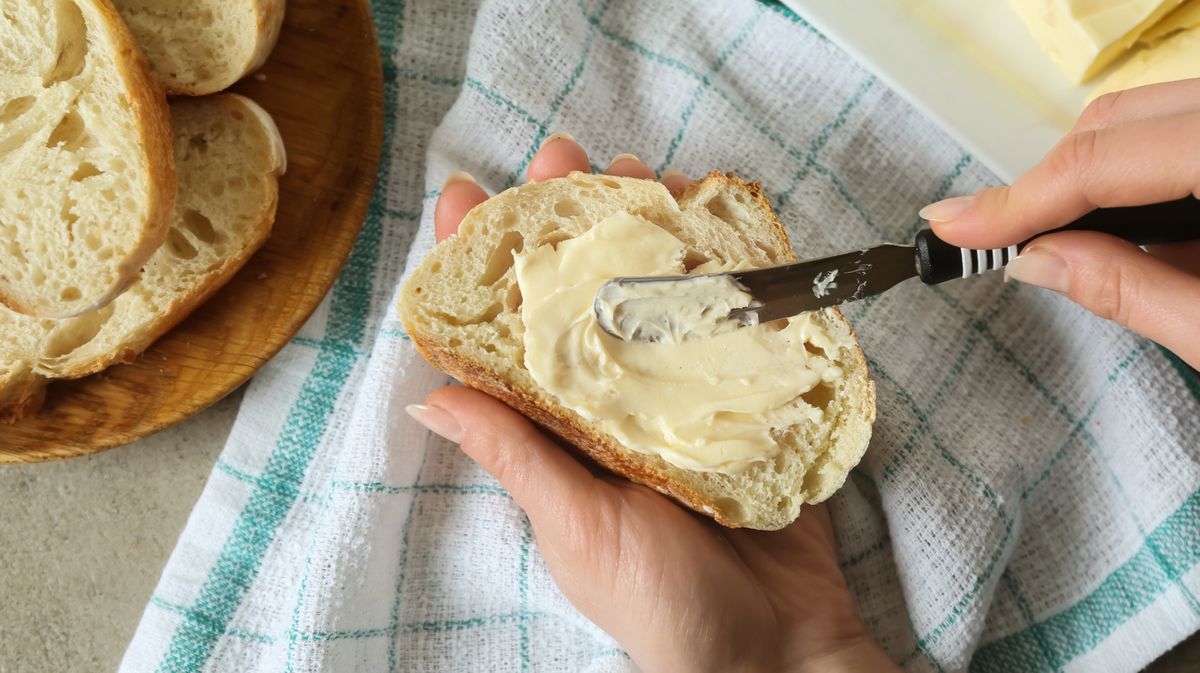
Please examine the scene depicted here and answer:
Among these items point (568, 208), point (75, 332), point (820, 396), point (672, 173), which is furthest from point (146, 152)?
point (820, 396)

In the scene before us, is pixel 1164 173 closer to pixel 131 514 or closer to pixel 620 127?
pixel 620 127

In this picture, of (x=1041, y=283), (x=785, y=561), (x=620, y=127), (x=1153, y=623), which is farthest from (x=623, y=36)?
(x=1153, y=623)

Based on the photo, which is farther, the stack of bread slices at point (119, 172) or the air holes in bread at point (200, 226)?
the air holes in bread at point (200, 226)

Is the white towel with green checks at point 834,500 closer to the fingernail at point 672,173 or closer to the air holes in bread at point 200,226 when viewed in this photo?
the fingernail at point 672,173

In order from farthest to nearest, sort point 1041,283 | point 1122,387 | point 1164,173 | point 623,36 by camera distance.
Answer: point 623,36
point 1122,387
point 1041,283
point 1164,173

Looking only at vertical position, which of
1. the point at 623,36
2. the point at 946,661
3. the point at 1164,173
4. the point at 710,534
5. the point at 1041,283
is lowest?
the point at 946,661

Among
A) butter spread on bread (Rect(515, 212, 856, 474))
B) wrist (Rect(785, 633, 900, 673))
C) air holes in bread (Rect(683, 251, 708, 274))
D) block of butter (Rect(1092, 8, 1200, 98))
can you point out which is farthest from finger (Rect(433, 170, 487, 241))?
block of butter (Rect(1092, 8, 1200, 98))

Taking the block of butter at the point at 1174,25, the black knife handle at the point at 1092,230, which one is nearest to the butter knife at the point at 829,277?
the black knife handle at the point at 1092,230

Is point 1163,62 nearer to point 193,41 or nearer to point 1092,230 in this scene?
point 1092,230
